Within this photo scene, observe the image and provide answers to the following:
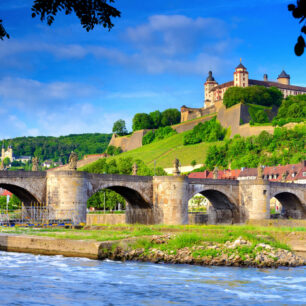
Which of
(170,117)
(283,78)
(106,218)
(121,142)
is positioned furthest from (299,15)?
(283,78)

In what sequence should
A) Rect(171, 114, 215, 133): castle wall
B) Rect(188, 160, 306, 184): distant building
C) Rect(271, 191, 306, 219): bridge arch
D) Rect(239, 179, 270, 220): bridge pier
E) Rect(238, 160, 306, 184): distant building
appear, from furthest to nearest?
Rect(171, 114, 215, 133): castle wall, Rect(188, 160, 306, 184): distant building, Rect(238, 160, 306, 184): distant building, Rect(271, 191, 306, 219): bridge arch, Rect(239, 179, 270, 220): bridge pier

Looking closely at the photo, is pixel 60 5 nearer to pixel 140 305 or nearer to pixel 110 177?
pixel 140 305

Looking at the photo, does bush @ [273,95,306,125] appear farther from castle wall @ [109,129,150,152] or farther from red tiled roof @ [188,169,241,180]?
castle wall @ [109,129,150,152]

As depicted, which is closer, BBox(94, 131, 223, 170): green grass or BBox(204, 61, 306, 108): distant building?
BBox(94, 131, 223, 170): green grass

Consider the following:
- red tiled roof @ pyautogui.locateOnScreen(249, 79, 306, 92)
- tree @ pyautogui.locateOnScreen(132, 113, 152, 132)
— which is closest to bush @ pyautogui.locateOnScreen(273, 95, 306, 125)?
red tiled roof @ pyautogui.locateOnScreen(249, 79, 306, 92)

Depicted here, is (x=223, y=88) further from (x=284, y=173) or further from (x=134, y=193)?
(x=134, y=193)

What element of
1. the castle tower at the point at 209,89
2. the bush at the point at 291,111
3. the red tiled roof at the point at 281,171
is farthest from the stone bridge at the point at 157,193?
the castle tower at the point at 209,89

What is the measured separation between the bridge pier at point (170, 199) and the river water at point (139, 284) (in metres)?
23.5

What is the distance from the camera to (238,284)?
1778 cm

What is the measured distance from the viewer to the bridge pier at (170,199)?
149 feet

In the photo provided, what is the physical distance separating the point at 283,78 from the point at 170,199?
126m

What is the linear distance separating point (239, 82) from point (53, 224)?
369 feet

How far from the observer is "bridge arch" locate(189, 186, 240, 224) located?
5272cm

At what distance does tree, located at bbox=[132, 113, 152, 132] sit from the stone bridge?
89.2m
